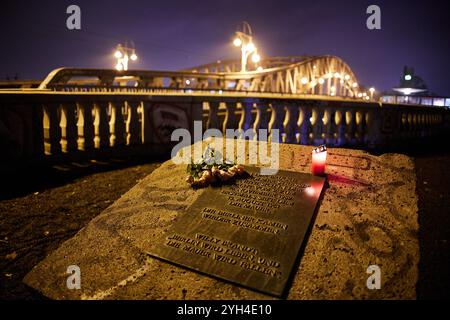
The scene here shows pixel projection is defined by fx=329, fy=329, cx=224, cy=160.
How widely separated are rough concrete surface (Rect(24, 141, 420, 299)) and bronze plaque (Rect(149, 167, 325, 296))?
0.10m

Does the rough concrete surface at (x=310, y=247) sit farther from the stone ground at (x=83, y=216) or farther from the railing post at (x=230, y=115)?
the railing post at (x=230, y=115)

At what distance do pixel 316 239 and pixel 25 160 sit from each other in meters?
5.51

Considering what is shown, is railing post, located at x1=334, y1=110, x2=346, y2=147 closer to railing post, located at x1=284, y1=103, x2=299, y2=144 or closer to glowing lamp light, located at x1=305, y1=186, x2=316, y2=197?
railing post, located at x1=284, y1=103, x2=299, y2=144

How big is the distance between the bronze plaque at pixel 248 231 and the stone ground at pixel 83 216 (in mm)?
159

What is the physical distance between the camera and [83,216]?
4.54 metres

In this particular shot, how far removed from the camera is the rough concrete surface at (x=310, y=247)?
2689 millimetres

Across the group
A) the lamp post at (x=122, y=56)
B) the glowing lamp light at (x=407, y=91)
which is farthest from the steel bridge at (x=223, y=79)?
the glowing lamp light at (x=407, y=91)

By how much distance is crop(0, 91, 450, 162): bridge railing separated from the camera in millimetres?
6023

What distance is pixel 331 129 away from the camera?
30.7ft

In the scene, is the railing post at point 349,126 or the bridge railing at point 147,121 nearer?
the bridge railing at point 147,121

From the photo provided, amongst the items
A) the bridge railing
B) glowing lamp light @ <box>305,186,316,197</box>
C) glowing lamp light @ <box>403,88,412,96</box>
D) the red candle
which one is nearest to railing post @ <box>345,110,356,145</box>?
the bridge railing

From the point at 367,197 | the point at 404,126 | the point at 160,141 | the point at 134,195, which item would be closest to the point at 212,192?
the point at 134,195

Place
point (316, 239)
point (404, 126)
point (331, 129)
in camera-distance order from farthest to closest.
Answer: point (404, 126) → point (331, 129) → point (316, 239)
